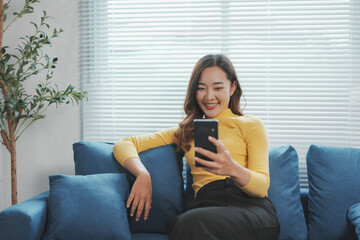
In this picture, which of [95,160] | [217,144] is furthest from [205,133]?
[95,160]

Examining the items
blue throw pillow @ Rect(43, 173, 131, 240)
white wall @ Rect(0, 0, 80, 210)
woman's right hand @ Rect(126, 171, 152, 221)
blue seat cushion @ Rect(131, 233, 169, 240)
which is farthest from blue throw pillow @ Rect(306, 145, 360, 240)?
white wall @ Rect(0, 0, 80, 210)

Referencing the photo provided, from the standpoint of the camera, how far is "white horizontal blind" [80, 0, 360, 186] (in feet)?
7.61

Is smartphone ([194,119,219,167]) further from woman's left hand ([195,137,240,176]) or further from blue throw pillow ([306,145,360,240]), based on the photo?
blue throw pillow ([306,145,360,240])

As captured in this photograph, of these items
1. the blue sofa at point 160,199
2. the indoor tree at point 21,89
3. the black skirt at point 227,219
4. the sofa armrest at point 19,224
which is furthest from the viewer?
the indoor tree at point 21,89

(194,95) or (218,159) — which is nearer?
(218,159)

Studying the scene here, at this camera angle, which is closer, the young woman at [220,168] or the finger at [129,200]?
the young woman at [220,168]

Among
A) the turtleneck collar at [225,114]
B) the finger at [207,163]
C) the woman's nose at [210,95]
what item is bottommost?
the finger at [207,163]

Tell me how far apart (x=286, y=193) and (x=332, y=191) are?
25 centimetres

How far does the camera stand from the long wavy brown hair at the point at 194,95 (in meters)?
1.95

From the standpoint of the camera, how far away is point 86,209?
5.56 feet

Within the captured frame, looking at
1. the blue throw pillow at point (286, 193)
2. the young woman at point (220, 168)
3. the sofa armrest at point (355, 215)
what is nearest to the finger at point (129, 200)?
the young woman at point (220, 168)

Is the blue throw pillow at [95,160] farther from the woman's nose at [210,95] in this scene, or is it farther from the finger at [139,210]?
the woman's nose at [210,95]

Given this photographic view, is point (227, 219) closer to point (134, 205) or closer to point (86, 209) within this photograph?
point (134, 205)

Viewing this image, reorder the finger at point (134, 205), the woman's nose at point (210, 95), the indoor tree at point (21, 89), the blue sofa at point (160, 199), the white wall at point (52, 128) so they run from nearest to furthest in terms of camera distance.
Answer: the blue sofa at point (160, 199), the finger at point (134, 205), the woman's nose at point (210, 95), the indoor tree at point (21, 89), the white wall at point (52, 128)
